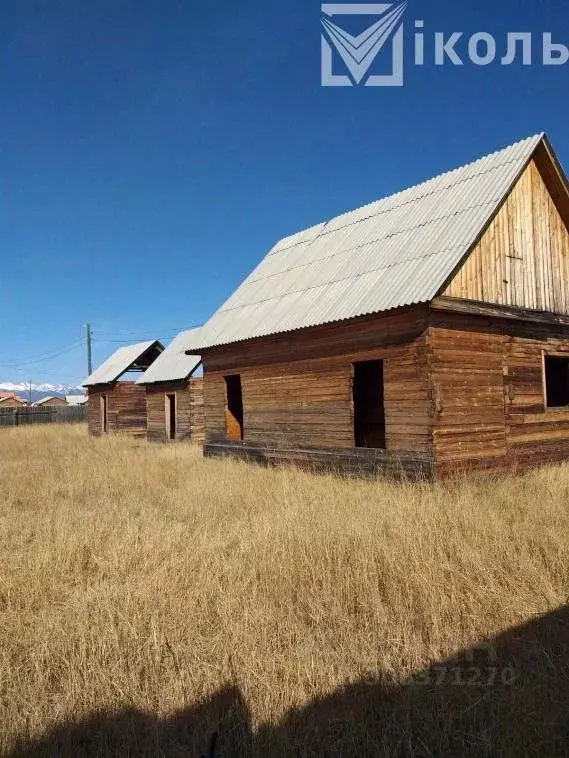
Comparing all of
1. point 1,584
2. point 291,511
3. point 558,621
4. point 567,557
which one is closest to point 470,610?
point 558,621

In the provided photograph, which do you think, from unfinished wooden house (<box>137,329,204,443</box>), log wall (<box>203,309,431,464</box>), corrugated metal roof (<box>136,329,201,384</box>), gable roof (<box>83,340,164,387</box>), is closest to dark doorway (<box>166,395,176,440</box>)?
unfinished wooden house (<box>137,329,204,443</box>)

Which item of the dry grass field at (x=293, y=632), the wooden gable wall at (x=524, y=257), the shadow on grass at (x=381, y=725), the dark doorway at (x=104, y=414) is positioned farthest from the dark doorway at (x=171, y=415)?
the shadow on grass at (x=381, y=725)

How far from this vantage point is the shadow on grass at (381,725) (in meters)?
3.09

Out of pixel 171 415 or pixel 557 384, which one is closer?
pixel 557 384

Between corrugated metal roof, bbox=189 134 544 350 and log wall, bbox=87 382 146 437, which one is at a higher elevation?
corrugated metal roof, bbox=189 134 544 350

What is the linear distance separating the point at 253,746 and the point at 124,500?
738cm

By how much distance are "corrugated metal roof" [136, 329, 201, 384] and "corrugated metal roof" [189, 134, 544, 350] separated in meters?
7.48

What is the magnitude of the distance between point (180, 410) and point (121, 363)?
7326 millimetres

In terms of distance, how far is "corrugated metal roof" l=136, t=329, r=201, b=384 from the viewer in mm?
24547

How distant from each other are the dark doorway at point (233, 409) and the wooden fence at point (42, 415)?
33.0 meters

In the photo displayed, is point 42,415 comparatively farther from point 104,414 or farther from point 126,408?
point 126,408

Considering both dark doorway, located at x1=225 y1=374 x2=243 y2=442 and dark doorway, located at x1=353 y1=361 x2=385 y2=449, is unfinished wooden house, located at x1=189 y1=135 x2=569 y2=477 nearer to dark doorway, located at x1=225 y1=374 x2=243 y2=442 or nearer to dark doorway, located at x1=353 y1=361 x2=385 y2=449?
dark doorway, located at x1=225 y1=374 x2=243 y2=442

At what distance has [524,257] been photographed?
1190 cm

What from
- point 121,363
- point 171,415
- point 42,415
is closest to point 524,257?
point 171,415
